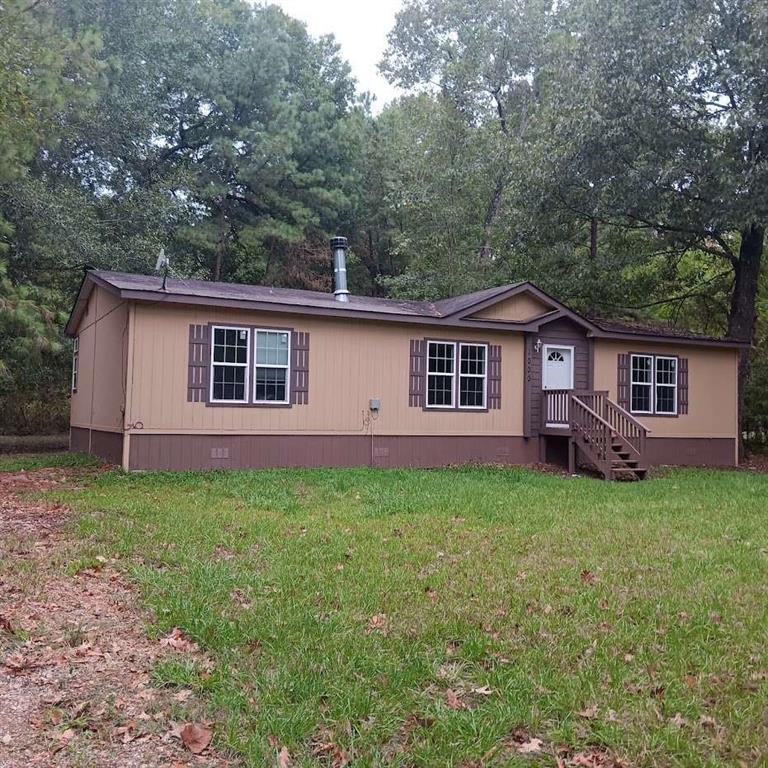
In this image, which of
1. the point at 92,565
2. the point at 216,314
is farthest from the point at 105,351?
the point at 92,565

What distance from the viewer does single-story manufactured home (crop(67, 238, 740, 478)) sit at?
1123 centimetres

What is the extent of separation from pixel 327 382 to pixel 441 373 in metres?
2.32

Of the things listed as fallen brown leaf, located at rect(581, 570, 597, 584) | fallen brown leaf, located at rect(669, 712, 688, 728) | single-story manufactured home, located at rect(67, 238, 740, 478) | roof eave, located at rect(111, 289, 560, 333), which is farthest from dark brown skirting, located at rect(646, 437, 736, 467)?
fallen brown leaf, located at rect(669, 712, 688, 728)

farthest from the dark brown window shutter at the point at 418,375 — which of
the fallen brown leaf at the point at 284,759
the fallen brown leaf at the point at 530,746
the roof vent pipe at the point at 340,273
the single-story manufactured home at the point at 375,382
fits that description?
the fallen brown leaf at the point at 284,759

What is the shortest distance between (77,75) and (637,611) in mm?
16363

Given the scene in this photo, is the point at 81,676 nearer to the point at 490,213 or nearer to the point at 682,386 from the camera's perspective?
the point at 682,386

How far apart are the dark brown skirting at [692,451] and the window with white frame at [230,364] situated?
8.55m

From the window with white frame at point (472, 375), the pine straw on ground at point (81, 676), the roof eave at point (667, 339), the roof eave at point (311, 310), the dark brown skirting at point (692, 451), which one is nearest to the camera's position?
the pine straw on ground at point (81, 676)

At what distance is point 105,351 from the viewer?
1283cm

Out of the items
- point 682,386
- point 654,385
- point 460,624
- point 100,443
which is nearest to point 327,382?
point 100,443

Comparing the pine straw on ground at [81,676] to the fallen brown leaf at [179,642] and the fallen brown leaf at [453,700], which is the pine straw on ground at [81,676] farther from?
the fallen brown leaf at [453,700]

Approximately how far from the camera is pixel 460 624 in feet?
13.5

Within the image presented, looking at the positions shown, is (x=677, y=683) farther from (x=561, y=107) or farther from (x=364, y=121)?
(x=364, y=121)

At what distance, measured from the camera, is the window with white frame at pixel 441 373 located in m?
13.3
